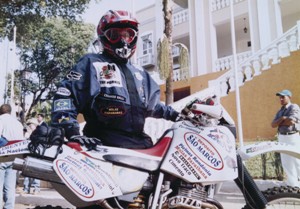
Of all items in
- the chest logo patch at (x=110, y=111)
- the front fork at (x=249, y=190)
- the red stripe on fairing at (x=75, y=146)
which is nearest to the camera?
the red stripe on fairing at (x=75, y=146)

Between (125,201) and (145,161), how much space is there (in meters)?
0.24

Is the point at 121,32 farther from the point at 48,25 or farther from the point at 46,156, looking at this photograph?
the point at 48,25

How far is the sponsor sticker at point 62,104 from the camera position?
2068mm

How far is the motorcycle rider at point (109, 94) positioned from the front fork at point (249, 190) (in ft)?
2.08

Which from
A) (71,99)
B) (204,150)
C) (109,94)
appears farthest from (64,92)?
(204,150)

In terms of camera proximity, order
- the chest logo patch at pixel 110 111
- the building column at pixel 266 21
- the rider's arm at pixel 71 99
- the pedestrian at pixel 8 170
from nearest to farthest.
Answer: the rider's arm at pixel 71 99, the chest logo patch at pixel 110 111, the pedestrian at pixel 8 170, the building column at pixel 266 21

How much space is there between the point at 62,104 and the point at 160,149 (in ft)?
2.07

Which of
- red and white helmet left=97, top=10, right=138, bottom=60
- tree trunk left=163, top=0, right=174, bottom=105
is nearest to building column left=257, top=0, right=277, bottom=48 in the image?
tree trunk left=163, top=0, right=174, bottom=105

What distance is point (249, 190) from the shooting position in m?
2.31

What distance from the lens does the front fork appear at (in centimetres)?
228

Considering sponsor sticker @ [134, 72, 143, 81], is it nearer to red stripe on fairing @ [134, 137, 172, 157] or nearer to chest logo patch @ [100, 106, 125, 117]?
chest logo patch @ [100, 106, 125, 117]

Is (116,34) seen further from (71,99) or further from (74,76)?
(71,99)

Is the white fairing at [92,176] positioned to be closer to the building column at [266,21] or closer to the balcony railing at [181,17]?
the building column at [266,21]

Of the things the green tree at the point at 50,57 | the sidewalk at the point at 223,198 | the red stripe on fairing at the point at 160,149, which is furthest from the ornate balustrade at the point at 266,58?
the green tree at the point at 50,57
